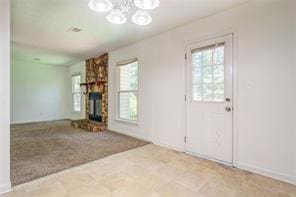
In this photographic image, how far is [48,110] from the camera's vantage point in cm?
749

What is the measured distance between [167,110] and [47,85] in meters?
6.02

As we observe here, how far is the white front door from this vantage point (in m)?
2.80

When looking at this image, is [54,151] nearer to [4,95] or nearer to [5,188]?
[5,188]

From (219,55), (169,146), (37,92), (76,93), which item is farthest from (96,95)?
(219,55)

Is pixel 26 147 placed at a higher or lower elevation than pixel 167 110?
lower

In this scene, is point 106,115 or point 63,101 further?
point 63,101

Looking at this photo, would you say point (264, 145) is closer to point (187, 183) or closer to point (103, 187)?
point (187, 183)

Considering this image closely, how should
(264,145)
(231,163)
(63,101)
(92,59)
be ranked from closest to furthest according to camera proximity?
(264,145) → (231,163) → (92,59) → (63,101)

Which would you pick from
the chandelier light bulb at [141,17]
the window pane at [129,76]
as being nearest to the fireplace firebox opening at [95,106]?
the window pane at [129,76]

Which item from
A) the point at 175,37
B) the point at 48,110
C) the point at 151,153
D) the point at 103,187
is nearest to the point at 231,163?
the point at 151,153

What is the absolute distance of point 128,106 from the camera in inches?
196

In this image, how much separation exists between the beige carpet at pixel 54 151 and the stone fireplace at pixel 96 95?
1087 mm

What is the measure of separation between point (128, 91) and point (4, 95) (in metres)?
3.15

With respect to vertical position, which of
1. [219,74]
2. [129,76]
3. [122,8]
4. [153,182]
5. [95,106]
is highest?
[122,8]
